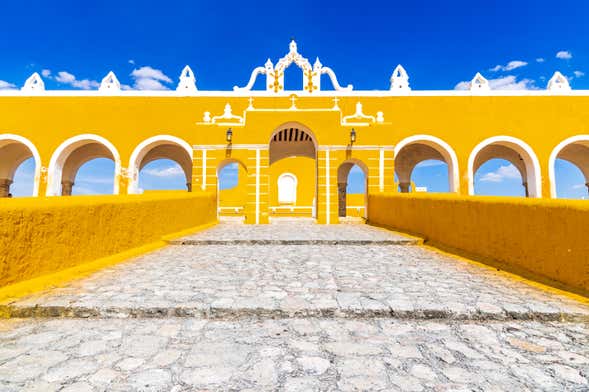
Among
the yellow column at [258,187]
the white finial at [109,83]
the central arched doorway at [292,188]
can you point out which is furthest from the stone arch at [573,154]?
the white finial at [109,83]

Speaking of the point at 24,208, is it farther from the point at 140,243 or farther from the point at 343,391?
the point at 343,391

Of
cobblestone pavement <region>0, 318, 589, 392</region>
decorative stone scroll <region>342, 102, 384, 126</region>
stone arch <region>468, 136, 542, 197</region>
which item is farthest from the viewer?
stone arch <region>468, 136, 542, 197</region>

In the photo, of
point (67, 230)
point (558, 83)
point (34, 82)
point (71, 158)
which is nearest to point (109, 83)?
point (34, 82)

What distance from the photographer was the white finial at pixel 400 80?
1636 centimetres

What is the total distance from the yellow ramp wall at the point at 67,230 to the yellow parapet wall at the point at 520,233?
6.68m

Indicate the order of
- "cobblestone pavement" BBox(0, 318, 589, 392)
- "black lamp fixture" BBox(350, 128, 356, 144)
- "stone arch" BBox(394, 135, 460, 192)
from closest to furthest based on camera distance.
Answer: "cobblestone pavement" BBox(0, 318, 589, 392) → "black lamp fixture" BBox(350, 128, 356, 144) → "stone arch" BBox(394, 135, 460, 192)

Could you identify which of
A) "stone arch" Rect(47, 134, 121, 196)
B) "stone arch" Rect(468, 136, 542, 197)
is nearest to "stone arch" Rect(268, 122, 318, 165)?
"stone arch" Rect(468, 136, 542, 197)

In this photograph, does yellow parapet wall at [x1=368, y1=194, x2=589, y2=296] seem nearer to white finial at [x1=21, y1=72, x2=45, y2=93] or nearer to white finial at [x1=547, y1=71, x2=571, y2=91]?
white finial at [x1=547, y1=71, x2=571, y2=91]

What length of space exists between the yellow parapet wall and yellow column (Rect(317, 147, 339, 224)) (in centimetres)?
533

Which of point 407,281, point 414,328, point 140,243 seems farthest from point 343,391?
point 140,243

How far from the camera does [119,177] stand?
1555cm

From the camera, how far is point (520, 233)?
4.43m

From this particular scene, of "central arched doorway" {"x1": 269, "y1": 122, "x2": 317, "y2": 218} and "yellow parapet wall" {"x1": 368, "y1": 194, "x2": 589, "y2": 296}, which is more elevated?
"central arched doorway" {"x1": 269, "y1": 122, "x2": 317, "y2": 218}

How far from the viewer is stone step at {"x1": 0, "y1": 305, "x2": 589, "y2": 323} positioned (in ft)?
9.38
